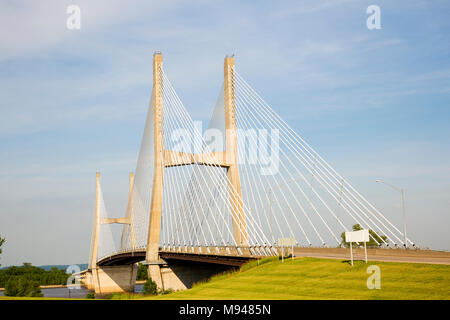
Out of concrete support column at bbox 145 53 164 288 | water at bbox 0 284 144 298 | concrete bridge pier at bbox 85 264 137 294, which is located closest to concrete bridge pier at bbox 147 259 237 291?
concrete support column at bbox 145 53 164 288

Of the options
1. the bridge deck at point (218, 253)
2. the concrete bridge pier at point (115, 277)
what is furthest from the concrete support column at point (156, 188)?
the concrete bridge pier at point (115, 277)

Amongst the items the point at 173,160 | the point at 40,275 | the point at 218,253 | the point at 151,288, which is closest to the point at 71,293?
the point at 151,288

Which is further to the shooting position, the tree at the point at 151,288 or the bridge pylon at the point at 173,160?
the tree at the point at 151,288

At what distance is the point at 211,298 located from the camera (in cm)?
2100

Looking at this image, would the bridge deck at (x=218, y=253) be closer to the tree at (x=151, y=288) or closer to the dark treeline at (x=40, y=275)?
the tree at (x=151, y=288)

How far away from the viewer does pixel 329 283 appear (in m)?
22.5

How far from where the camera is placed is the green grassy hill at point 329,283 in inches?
768

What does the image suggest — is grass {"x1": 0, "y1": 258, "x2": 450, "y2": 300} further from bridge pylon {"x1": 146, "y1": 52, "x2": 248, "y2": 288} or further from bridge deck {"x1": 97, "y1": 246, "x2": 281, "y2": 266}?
bridge pylon {"x1": 146, "y1": 52, "x2": 248, "y2": 288}

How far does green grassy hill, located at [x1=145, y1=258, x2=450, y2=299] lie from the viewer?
64.0ft

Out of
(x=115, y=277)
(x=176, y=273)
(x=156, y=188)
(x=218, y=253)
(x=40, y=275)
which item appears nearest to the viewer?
(x=218, y=253)

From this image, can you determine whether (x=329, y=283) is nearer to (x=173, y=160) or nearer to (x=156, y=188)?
(x=173, y=160)
